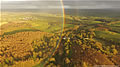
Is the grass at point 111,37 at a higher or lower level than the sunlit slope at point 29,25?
lower

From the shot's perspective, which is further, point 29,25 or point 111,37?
point 29,25

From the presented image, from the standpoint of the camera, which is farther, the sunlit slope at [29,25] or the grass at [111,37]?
the sunlit slope at [29,25]

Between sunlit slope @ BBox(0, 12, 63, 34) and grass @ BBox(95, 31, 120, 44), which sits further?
sunlit slope @ BBox(0, 12, 63, 34)

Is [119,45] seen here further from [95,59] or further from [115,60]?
[95,59]

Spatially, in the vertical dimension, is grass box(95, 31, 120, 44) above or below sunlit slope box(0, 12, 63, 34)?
below

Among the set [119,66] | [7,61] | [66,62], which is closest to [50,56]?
[66,62]

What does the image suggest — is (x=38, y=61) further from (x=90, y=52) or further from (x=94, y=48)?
(x=94, y=48)

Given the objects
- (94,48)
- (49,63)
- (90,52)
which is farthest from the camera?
(94,48)

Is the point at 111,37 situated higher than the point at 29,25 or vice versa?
the point at 29,25

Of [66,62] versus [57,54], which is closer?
[66,62]

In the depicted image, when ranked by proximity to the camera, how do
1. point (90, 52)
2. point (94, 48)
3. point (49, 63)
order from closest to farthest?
1. point (49, 63)
2. point (90, 52)
3. point (94, 48)
